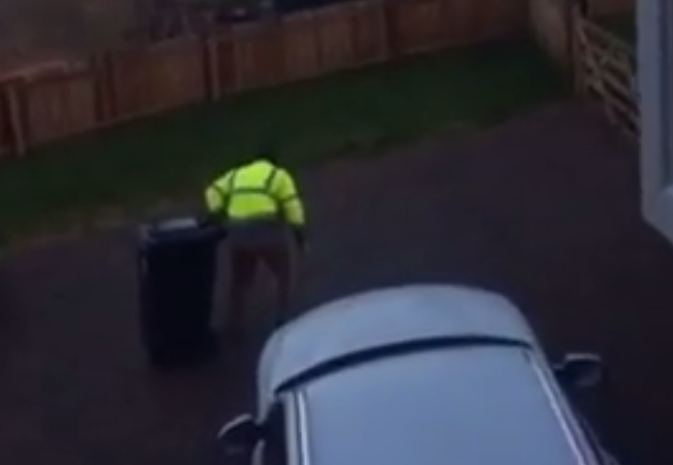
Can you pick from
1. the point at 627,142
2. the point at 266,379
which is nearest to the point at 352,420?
the point at 266,379

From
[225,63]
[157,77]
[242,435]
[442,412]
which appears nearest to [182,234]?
[242,435]

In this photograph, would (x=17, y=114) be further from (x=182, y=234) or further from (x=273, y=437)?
(x=273, y=437)

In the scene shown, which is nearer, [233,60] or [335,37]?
[233,60]

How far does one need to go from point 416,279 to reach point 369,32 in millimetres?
8490

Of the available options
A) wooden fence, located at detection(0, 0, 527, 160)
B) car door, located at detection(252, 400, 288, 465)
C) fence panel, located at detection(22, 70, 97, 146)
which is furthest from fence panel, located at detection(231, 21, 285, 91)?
car door, located at detection(252, 400, 288, 465)

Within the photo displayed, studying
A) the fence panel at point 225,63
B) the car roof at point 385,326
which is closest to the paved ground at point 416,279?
the car roof at point 385,326

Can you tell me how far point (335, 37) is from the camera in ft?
82.0

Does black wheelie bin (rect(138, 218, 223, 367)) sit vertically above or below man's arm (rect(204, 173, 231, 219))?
below

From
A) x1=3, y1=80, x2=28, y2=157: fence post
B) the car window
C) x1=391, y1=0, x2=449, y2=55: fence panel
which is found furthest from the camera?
x1=391, y1=0, x2=449, y2=55: fence panel

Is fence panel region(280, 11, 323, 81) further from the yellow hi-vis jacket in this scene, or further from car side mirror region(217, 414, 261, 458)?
car side mirror region(217, 414, 261, 458)

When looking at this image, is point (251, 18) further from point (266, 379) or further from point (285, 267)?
point (266, 379)

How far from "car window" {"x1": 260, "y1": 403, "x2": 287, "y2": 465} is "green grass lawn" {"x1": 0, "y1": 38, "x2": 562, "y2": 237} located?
403 inches

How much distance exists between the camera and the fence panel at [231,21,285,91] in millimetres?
24516

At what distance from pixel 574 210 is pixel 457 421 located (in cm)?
956
